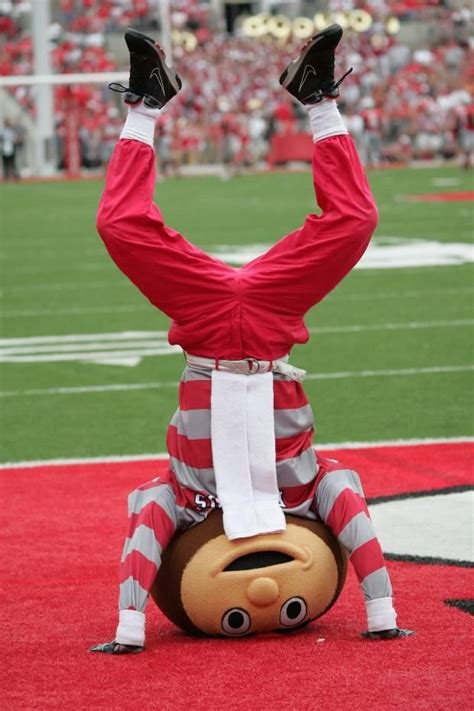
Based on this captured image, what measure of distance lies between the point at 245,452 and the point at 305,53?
1.17 metres

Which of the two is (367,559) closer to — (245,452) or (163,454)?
(245,452)

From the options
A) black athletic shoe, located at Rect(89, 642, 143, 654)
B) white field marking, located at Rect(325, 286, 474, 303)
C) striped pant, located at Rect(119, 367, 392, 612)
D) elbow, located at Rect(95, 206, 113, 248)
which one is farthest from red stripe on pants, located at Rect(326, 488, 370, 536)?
white field marking, located at Rect(325, 286, 474, 303)

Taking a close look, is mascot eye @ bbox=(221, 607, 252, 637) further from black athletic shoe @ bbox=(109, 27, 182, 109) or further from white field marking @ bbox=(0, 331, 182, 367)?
white field marking @ bbox=(0, 331, 182, 367)

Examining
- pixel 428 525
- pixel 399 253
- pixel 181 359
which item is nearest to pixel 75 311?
pixel 181 359

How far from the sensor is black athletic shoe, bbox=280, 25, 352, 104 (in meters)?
4.53

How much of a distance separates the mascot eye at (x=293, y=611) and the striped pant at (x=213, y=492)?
194 millimetres

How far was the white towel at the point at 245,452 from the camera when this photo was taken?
182 inches

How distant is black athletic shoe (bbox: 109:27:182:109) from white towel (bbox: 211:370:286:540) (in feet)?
2.72

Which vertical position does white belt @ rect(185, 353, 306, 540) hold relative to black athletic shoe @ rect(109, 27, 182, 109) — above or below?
below

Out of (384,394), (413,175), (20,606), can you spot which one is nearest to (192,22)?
(413,175)

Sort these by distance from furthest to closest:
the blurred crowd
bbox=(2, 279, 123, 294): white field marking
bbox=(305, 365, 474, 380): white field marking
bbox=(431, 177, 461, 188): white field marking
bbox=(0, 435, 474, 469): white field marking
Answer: the blurred crowd < bbox=(431, 177, 461, 188): white field marking < bbox=(2, 279, 123, 294): white field marking < bbox=(305, 365, 474, 380): white field marking < bbox=(0, 435, 474, 469): white field marking

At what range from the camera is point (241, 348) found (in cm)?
467

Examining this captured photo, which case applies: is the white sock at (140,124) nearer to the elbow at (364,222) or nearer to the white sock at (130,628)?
the elbow at (364,222)

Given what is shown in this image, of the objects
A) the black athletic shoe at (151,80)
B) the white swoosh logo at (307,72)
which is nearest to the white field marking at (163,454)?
the black athletic shoe at (151,80)
